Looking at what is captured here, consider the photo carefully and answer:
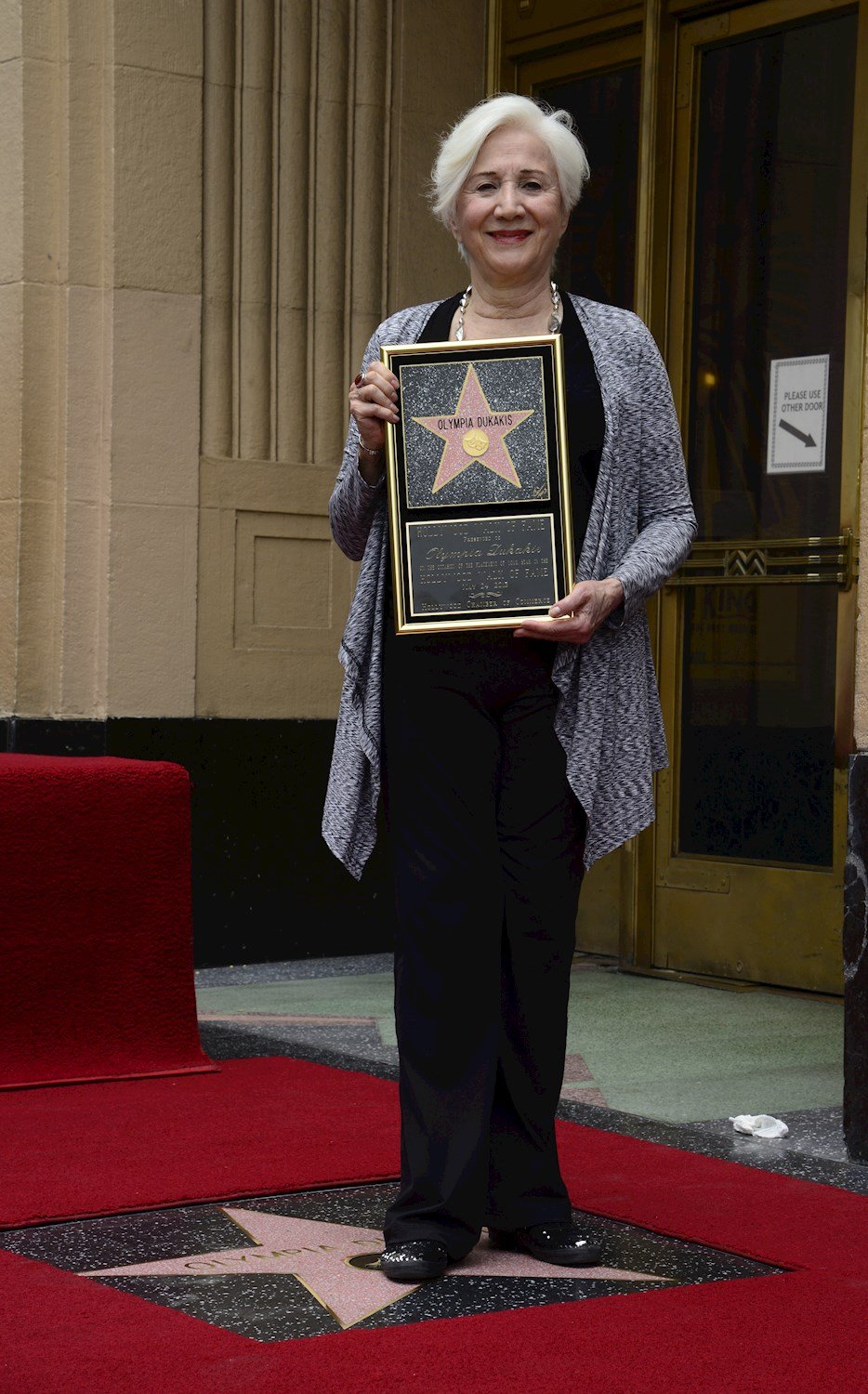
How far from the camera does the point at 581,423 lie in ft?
10.4

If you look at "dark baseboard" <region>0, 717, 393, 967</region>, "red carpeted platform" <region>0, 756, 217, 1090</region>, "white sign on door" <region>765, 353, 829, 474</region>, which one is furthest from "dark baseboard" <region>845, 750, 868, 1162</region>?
"dark baseboard" <region>0, 717, 393, 967</region>

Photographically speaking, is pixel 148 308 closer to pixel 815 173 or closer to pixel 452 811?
pixel 815 173

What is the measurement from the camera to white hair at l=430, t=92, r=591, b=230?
3.14 meters

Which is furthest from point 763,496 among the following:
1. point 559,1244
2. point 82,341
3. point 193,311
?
point 559,1244

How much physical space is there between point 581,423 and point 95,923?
2230 millimetres

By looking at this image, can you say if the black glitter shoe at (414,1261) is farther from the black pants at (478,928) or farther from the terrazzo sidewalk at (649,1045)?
the terrazzo sidewalk at (649,1045)

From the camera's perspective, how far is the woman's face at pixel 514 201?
314 cm

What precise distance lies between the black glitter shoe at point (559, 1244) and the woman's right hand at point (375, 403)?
1263 millimetres

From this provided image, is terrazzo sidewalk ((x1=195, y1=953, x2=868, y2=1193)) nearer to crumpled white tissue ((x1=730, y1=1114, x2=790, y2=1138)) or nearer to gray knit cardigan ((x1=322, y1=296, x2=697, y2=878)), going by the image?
crumpled white tissue ((x1=730, y1=1114, x2=790, y2=1138))

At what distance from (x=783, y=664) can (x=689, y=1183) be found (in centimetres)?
272

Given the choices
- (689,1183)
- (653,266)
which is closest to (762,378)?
(653,266)

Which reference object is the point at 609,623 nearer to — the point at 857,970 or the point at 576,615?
the point at 576,615

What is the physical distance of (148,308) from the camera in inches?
256

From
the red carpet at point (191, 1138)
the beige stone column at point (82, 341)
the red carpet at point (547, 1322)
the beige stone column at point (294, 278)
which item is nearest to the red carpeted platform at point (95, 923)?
the red carpet at point (191, 1138)
